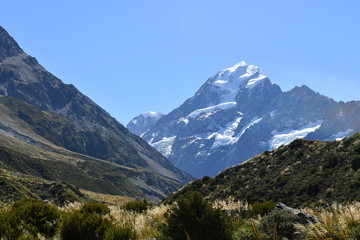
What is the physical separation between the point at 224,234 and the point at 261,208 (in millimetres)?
6608

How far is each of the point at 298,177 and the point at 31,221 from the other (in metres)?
39.5

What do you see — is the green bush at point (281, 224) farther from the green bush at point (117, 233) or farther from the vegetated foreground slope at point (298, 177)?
the vegetated foreground slope at point (298, 177)

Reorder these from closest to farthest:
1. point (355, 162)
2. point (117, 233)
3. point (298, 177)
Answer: point (117, 233) → point (355, 162) → point (298, 177)

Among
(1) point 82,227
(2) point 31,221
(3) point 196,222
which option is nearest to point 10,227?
(2) point 31,221

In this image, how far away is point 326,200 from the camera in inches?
1486

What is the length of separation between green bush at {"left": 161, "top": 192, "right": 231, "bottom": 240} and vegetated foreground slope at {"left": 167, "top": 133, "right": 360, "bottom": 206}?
72.9ft

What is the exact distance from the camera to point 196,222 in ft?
34.4

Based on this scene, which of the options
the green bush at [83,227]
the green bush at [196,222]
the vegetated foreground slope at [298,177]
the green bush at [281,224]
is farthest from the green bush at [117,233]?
the vegetated foreground slope at [298,177]

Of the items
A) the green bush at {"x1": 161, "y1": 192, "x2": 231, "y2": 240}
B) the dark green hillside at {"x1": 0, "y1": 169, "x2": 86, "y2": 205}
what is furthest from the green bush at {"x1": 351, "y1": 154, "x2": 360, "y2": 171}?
the dark green hillside at {"x1": 0, "y1": 169, "x2": 86, "y2": 205}

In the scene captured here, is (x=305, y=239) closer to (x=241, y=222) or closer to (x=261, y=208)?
(x=241, y=222)

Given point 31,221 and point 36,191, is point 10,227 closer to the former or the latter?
point 31,221

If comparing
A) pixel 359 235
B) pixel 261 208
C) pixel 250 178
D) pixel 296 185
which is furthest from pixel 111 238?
pixel 250 178

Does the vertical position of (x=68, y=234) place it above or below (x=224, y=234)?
below

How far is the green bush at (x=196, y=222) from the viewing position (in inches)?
404
